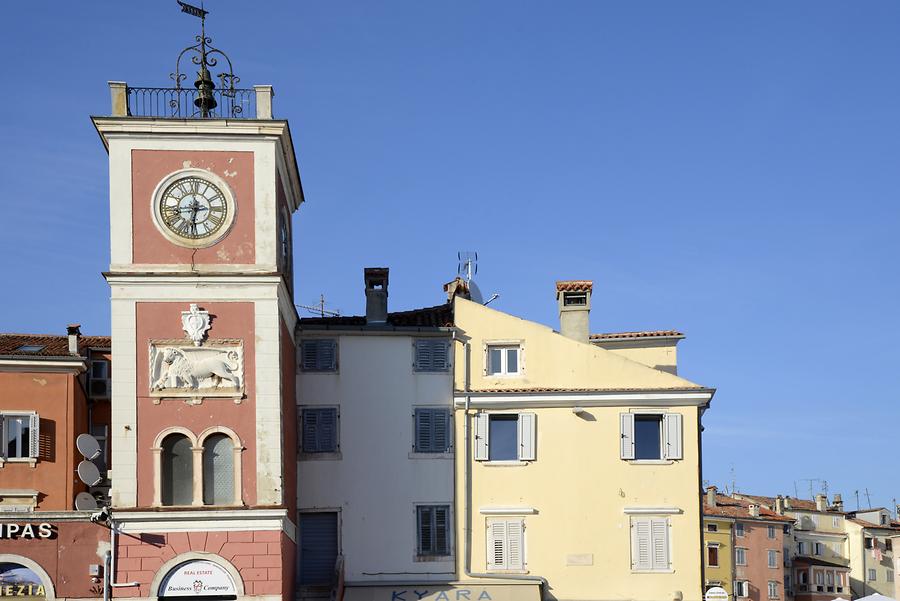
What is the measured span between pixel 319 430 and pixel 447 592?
6.35 metres

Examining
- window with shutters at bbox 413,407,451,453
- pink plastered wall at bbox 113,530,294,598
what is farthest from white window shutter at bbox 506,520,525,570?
pink plastered wall at bbox 113,530,294,598

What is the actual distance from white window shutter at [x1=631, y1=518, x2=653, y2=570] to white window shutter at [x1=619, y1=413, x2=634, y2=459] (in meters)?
2.04

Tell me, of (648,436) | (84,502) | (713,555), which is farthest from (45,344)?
(713,555)

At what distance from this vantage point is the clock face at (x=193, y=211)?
39.5 m

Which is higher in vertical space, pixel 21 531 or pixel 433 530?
pixel 21 531

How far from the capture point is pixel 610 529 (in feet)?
143

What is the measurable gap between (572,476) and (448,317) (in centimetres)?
650

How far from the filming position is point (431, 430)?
44156mm

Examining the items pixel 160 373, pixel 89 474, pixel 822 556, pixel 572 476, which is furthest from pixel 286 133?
pixel 822 556

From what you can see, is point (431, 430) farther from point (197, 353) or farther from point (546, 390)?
point (197, 353)

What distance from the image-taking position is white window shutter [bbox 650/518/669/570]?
43.6 m

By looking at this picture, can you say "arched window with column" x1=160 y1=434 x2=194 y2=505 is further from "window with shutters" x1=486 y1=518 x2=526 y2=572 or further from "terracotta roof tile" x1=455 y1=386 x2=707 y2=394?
"window with shutters" x1=486 y1=518 x2=526 y2=572

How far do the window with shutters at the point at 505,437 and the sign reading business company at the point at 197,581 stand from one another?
960 centimetres

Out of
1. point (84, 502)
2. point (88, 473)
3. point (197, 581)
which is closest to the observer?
point (197, 581)
